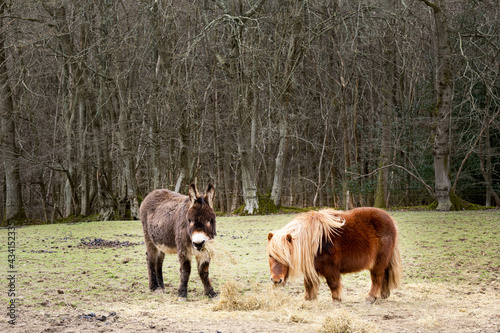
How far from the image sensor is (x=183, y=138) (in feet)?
61.8

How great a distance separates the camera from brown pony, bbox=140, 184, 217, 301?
6.42 meters

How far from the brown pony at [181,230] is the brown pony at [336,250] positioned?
94 centimetres

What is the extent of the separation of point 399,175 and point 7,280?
19.3 metres

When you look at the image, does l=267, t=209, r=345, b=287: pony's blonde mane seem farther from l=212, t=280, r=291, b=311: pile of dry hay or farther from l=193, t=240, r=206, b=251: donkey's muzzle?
l=193, t=240, r=206, b=251: donkey's muzzle

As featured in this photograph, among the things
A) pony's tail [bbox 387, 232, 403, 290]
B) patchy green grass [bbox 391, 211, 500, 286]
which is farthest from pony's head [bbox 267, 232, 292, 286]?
patchy green grass [bbox 391, 211, 500, 286]

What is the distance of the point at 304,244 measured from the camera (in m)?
5.98

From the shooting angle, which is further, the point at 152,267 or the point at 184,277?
the point at 152,267

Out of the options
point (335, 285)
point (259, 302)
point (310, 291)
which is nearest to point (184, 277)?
point (259, 302)

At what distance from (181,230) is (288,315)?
2.10 metres

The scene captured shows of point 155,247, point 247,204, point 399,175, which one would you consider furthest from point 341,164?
point 155,247

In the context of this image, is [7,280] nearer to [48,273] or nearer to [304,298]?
[48,273]

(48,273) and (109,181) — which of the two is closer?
(48,273)

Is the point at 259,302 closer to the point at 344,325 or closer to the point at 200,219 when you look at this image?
the point at 200,219

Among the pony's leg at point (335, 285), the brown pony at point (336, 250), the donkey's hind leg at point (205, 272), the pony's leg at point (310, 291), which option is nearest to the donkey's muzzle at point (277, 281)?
the brown pony at point (336, 250)
